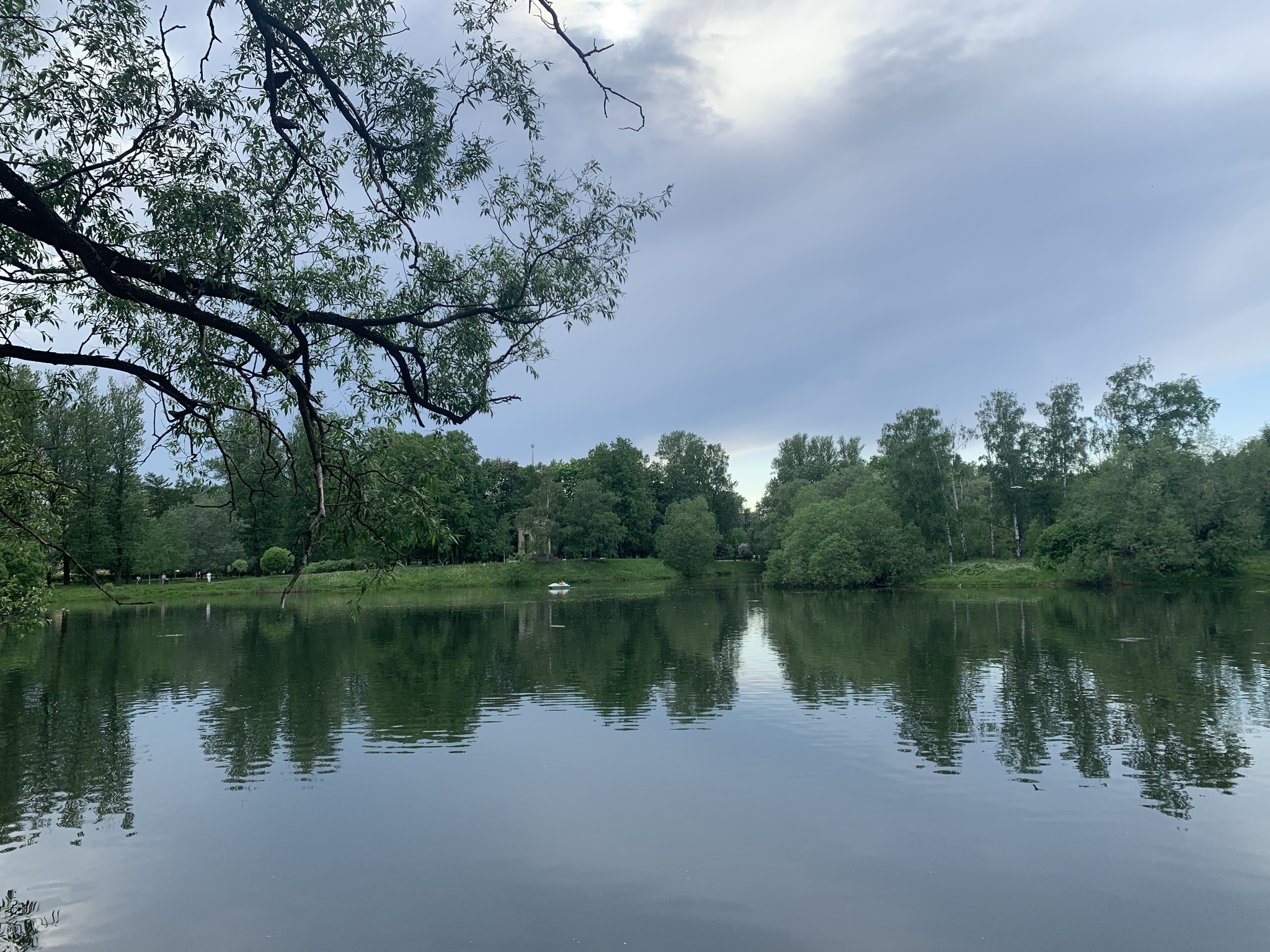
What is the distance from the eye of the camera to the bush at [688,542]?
87.4 meters

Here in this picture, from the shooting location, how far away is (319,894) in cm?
999

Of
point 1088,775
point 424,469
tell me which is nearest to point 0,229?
point 424,469

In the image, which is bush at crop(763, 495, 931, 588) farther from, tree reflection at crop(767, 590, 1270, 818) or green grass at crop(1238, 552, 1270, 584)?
tree reflection at crop(767, 590, 1270, 818)

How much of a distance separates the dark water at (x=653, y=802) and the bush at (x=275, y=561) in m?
44.4

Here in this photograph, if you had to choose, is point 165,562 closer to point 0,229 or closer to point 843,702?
point 843,702

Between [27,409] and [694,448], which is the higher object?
[694,448]

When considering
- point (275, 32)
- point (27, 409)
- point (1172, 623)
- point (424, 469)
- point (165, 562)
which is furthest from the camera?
point (165, 562)

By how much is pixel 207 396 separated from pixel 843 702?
16.5 m

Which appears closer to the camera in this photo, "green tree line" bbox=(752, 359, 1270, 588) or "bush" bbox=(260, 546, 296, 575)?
"green tree line" bbox=(752, 359, 1270, 588)

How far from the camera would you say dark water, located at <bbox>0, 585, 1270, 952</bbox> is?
9164 millimetres

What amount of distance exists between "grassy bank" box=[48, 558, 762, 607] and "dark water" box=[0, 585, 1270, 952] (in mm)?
31728

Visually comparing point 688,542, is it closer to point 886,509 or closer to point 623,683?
point 886,509

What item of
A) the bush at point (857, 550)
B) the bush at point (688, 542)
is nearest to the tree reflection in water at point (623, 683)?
the bush at point (857, 550)

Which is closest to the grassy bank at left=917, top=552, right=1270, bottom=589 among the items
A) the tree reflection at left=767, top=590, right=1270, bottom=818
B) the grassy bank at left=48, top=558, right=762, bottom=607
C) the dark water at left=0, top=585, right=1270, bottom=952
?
the tree reflection at left=767, top=590, right=1270, bottom=818
